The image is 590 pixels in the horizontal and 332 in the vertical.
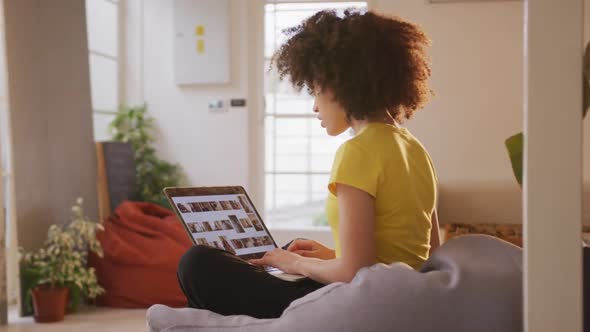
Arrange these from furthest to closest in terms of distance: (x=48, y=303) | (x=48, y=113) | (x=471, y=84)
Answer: (x=471, y=84)
(x=48, y=113)
(x=48, y=303)

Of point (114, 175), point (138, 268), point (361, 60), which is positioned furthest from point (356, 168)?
point (114, 175)

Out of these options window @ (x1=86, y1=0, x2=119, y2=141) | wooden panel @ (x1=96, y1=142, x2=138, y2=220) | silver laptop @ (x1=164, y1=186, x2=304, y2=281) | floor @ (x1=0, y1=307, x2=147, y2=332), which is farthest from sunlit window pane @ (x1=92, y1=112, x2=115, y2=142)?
silver laptop @ (x1=164, y1=186, x2=304, y2=281)

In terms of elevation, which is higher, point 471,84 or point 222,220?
point 471,84

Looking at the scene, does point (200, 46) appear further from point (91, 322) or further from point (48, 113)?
point (91, 322)

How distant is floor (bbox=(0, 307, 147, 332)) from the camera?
4.09 metres

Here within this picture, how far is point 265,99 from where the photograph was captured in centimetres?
632

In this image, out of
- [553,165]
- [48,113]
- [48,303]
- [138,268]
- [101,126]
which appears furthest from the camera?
[101,126]

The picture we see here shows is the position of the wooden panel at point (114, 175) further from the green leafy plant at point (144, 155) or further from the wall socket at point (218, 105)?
the wall socket at point (218, 105)

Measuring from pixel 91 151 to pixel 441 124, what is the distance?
2648mm

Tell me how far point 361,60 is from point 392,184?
30 centimetres

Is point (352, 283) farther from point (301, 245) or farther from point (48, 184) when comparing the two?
point (48, 184)

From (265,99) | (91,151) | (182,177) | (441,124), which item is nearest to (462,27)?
(441,124)

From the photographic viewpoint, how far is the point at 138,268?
4773 mm

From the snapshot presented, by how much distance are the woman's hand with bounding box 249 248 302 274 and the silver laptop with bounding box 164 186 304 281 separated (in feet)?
0.07
